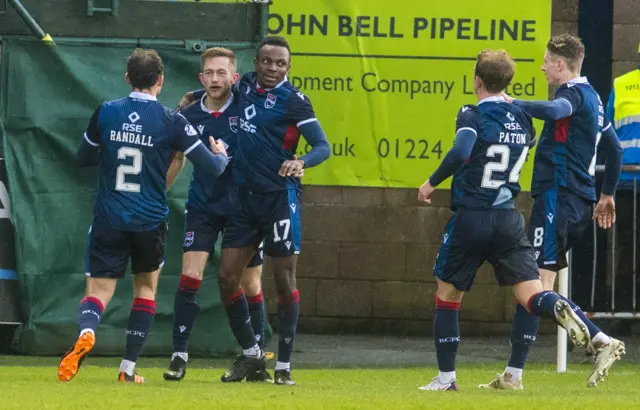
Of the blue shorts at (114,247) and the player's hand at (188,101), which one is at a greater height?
the player's hand at (188,101)

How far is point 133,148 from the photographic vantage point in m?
8.53

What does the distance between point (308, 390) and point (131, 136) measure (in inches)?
70.4

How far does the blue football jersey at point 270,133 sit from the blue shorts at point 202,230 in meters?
0.54

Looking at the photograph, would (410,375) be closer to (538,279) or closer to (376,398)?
(538,279)

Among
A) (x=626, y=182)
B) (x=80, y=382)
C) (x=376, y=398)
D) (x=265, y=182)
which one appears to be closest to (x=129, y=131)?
(x=265, y=182)

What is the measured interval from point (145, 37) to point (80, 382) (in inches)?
125

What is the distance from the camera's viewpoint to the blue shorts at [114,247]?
28.3ft

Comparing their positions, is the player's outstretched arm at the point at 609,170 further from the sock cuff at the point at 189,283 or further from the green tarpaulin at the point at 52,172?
the green tarpaulin at the point at 52,172

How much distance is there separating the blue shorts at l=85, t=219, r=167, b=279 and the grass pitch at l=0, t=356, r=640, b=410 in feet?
2.16

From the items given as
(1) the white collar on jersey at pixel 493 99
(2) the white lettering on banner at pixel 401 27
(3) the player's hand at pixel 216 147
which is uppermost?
(2) the white lettering on banner at pixel 401 27

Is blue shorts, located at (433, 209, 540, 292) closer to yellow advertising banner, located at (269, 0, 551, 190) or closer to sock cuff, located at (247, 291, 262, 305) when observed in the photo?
sock cuff, located at (247, 291, 262, 305)

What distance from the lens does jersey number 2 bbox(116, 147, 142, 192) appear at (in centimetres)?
852

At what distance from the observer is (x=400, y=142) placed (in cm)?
1235

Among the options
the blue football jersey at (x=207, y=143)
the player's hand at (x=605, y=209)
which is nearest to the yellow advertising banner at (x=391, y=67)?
the player's hand at (x=605, y=209)
